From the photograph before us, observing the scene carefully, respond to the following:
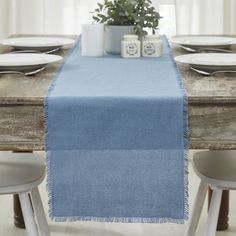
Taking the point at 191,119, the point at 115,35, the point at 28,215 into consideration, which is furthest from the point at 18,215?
the point at 191,119

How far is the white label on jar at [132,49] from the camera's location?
1991 mm

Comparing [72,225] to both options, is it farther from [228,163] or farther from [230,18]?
[230,18]

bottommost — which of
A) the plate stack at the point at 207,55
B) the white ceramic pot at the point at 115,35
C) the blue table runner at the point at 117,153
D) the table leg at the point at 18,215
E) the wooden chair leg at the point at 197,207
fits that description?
the table leg at the point at 18,215

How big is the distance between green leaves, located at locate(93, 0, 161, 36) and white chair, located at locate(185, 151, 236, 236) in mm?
439

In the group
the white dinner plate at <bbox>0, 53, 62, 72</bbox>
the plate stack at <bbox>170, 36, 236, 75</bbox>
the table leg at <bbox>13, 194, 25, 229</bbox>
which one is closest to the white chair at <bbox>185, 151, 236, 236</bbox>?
the plate stack at <bbox>170, 36, 236, 75</bbox>

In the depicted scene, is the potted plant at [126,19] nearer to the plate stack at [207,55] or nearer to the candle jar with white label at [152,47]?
the candle jar with white label at [152,47]

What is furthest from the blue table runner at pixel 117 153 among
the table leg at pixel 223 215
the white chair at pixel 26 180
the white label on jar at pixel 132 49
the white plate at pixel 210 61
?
the table leg at pixel 223 215

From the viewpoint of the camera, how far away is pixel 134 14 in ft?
6.74

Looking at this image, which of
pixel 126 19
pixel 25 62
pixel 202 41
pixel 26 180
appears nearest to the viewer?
pixel 25 62

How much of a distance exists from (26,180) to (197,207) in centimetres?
67

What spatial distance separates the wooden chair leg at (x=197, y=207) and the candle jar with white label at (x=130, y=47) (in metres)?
0.49

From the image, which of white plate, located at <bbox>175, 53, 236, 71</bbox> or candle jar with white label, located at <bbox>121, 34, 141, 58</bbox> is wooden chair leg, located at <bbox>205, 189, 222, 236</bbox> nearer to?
white plate, located at <bbox>175, 53, 236, 71</bbox>

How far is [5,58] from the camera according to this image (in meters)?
1.88

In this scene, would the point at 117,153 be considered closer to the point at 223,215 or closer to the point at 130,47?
the point at 130,47
